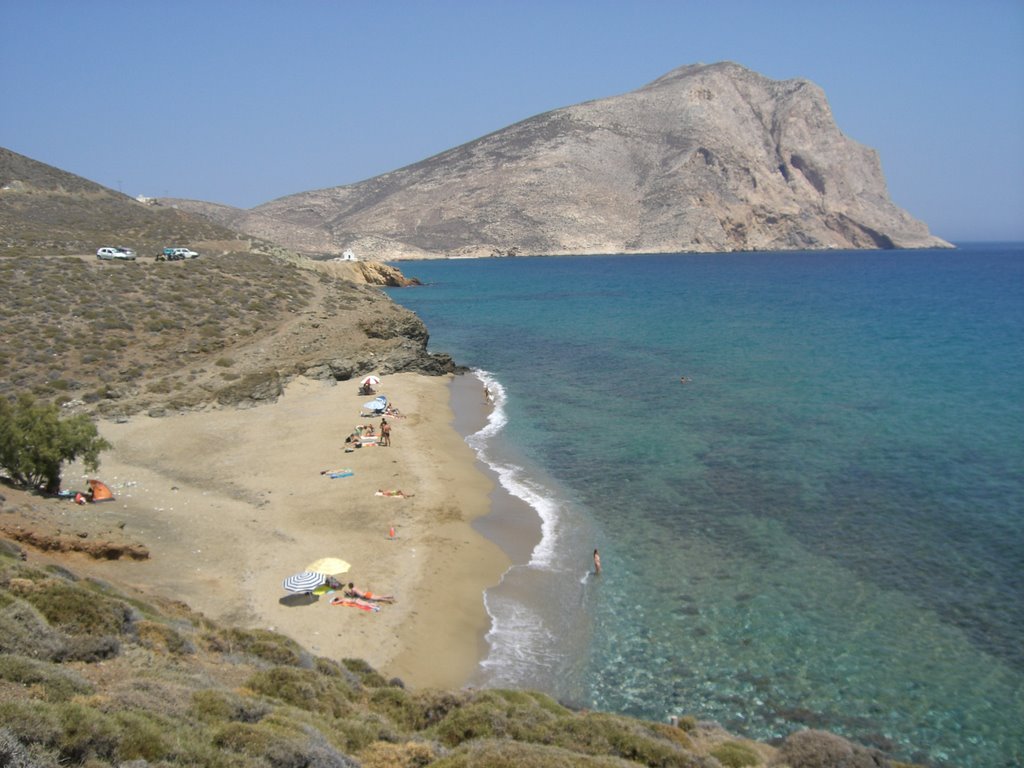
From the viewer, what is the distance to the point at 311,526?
18.4m

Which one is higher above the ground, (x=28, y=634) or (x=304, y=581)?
(x=28, y=634)

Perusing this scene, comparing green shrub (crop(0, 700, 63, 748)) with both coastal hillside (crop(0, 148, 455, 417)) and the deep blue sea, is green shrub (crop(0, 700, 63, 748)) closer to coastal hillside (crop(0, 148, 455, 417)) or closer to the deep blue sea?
the deep blue sea

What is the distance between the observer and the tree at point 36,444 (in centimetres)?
1750

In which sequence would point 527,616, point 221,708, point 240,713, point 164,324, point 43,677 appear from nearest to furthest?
point 43,677 < point 221,708 < point 240,713 < point 527,616 < point 164,324

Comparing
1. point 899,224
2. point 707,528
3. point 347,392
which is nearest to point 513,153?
point 899,224

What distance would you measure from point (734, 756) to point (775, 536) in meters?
9.72

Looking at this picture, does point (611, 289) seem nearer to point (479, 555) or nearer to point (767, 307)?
point (767, 307)

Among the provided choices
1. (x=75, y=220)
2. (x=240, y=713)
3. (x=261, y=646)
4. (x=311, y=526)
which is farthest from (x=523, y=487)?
(x=75, y=220)

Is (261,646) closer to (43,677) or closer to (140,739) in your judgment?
(43,677)

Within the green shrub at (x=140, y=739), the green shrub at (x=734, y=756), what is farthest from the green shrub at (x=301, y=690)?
the green shrub at (x=734, y=756)

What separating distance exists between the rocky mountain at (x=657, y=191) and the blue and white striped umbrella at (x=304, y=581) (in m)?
144

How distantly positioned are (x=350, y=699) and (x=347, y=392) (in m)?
24.0

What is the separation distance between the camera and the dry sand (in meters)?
14.1

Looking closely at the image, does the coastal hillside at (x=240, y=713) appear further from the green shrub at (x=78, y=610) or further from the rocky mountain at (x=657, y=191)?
the rocky mountain at (x=657, y=191)
